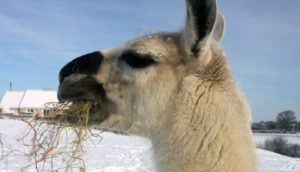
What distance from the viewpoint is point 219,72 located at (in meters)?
3.54

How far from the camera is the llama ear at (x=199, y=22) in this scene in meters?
3.18

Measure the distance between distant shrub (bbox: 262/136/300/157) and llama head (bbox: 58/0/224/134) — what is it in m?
46.0

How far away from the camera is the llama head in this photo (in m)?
3.53

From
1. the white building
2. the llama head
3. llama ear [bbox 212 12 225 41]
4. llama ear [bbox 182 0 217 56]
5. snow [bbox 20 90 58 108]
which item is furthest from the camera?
snow [bbox 20 90 58 108]

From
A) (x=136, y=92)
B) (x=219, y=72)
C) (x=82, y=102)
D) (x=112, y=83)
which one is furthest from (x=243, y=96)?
(x=82, y=102)

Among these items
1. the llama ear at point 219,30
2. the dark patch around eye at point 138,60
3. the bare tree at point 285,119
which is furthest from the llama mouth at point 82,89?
the bare tree at point 285,119

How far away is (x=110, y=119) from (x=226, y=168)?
1132 mm

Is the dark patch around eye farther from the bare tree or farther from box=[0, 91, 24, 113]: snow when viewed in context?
box=[0, 91, 24, 113]: snow

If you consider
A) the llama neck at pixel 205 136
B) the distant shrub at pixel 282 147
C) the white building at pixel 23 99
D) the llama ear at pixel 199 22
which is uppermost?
the white building at pixel 23 99

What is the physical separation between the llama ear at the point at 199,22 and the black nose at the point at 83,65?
83cm

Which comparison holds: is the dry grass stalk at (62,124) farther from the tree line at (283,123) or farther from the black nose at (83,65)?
the tree line at (283,123)

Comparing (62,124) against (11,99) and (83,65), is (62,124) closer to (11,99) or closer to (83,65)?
(83,65)

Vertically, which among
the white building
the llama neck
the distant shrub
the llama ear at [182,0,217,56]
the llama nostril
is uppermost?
the white building

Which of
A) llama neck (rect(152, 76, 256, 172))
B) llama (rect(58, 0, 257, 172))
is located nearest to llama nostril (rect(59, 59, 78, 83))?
llama (rect(58, 0, 257, 172))
